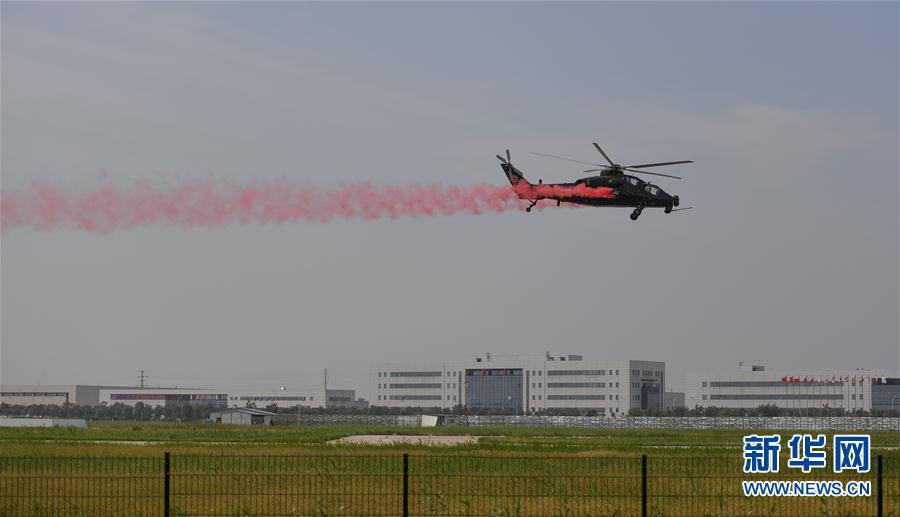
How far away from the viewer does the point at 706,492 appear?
34750mm

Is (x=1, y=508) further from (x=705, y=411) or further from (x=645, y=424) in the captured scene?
(x=705, y=411)

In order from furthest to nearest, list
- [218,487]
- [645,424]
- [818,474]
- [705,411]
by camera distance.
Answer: [705,411] < [645,424] < [818,474] < [218,487]

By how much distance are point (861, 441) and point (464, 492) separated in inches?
451

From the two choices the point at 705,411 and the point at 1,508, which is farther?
the point at 705,411

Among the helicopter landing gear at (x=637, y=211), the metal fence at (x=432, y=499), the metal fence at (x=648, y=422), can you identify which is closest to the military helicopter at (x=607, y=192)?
the helicopter landing gear at (x=637, y=211)

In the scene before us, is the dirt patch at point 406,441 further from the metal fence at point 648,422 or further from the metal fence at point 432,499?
the metal fence at point 648,422

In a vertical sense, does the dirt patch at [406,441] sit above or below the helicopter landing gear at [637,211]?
below

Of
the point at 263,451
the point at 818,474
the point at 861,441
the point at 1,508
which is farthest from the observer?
the point at 263,451

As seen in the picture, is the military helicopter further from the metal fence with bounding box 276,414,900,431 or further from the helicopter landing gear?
the metal fence with bounding box 276,414,900,431

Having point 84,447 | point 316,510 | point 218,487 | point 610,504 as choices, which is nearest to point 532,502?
point 610,504

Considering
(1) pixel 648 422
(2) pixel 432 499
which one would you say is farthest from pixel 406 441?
(1) pixel 648 422

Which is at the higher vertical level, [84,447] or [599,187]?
[599,187]

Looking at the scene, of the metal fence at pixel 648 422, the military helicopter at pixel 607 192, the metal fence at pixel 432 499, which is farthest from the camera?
the metal fence at pixel 648 422

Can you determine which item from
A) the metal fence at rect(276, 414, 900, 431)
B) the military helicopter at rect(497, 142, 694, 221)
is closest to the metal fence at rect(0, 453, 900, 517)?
the military helicopter at rect(497, 142, 694, 221)
